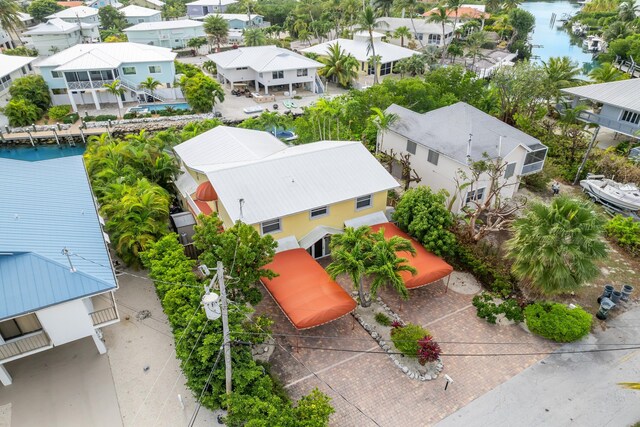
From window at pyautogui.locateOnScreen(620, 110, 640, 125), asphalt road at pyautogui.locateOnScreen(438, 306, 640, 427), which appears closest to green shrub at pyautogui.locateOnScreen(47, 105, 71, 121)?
asphalt road at pyautogui.locateOnScreen(438, 306, 640, 427)

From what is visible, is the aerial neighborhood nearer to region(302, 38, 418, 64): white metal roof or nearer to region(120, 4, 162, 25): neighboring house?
region(302, 38, 418, 64): white metal roof

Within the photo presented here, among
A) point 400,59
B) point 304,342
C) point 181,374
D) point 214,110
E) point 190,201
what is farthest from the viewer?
point 400,59

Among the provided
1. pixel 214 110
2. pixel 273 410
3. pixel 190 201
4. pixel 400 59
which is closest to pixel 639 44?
pixel 400 59

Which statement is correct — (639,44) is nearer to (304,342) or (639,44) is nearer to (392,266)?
(392,266)

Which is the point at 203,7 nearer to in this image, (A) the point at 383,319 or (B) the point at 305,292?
(B) the point at 305,292

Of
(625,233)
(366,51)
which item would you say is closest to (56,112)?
(366,51)
